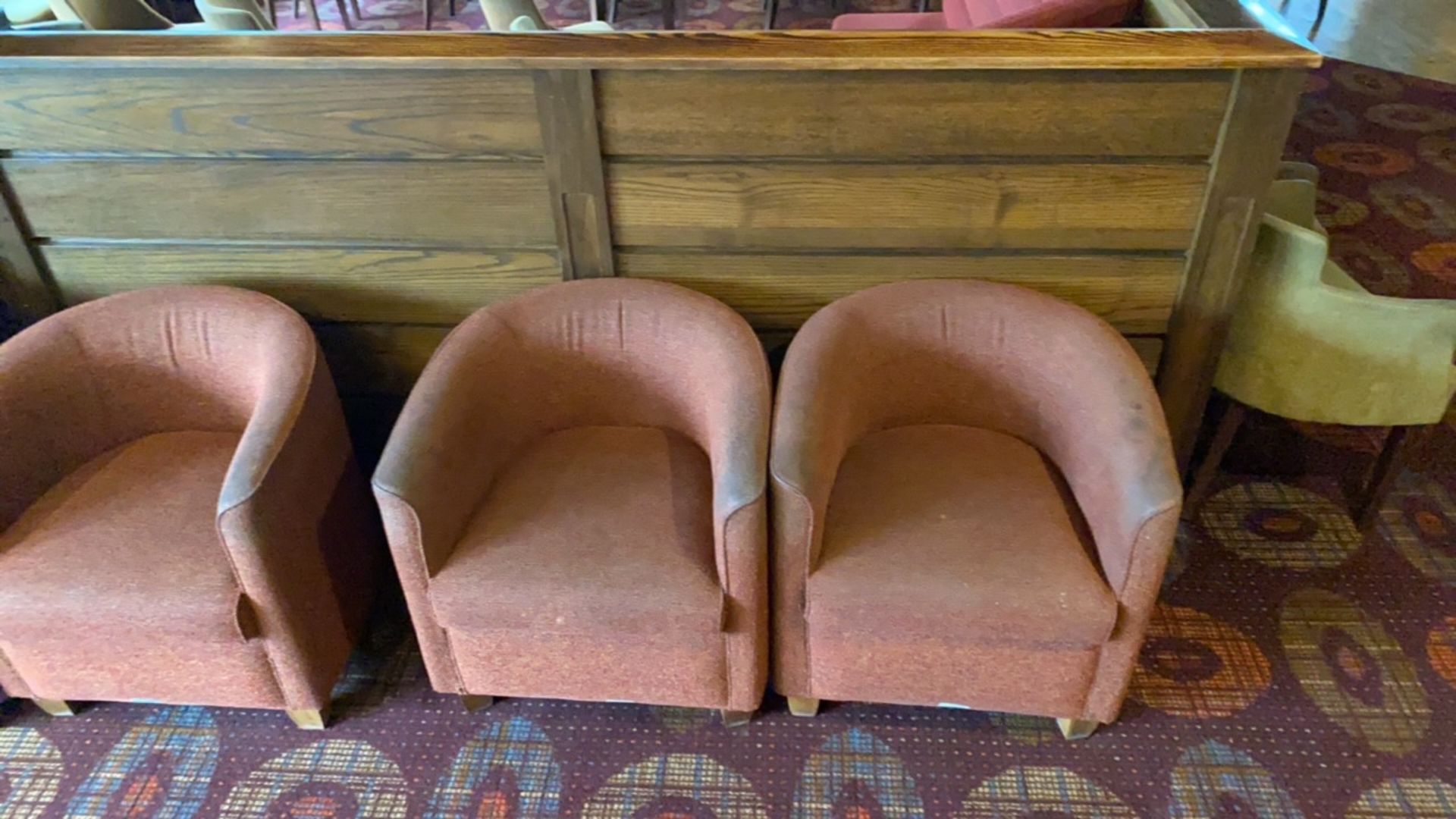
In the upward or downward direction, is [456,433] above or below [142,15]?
below

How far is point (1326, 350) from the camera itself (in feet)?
6.26

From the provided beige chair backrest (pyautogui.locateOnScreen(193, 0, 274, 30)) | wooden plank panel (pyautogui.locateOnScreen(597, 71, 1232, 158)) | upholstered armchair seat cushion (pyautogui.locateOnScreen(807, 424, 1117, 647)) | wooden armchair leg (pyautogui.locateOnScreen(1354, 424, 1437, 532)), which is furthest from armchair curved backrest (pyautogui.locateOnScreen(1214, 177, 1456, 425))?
beige chair backrest (pyautogui.locateOnScreen(193, 0, 274, 30))

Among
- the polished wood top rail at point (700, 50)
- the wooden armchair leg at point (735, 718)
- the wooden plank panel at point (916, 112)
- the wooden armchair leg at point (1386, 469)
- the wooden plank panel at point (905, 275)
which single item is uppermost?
the polished wood top rail at point (700, 50)

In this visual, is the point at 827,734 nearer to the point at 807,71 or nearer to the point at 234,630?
the point at 234,630

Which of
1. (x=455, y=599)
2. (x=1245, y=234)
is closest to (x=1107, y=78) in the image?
(x=1245, y=234)

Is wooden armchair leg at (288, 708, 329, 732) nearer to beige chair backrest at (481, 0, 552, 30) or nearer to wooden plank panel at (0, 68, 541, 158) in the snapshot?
wooden plank panel at (0, 68, 541, 158)

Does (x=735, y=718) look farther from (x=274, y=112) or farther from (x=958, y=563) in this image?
(x=274, y=112)

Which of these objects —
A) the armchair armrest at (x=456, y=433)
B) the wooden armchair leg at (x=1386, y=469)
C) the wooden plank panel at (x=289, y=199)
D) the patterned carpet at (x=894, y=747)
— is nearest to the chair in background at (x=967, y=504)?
the patterned carpet at (x=894, y=747)

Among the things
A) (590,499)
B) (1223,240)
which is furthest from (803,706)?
(1223,240)

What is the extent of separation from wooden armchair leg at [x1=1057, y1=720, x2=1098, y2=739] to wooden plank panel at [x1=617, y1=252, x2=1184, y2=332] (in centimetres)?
76

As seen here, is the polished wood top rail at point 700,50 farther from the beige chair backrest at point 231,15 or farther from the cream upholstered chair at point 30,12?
the cream upholstered chair at point 30,12

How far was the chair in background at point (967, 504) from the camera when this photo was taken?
154 centimetres

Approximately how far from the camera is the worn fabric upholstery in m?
1.57

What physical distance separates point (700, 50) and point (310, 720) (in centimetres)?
136
